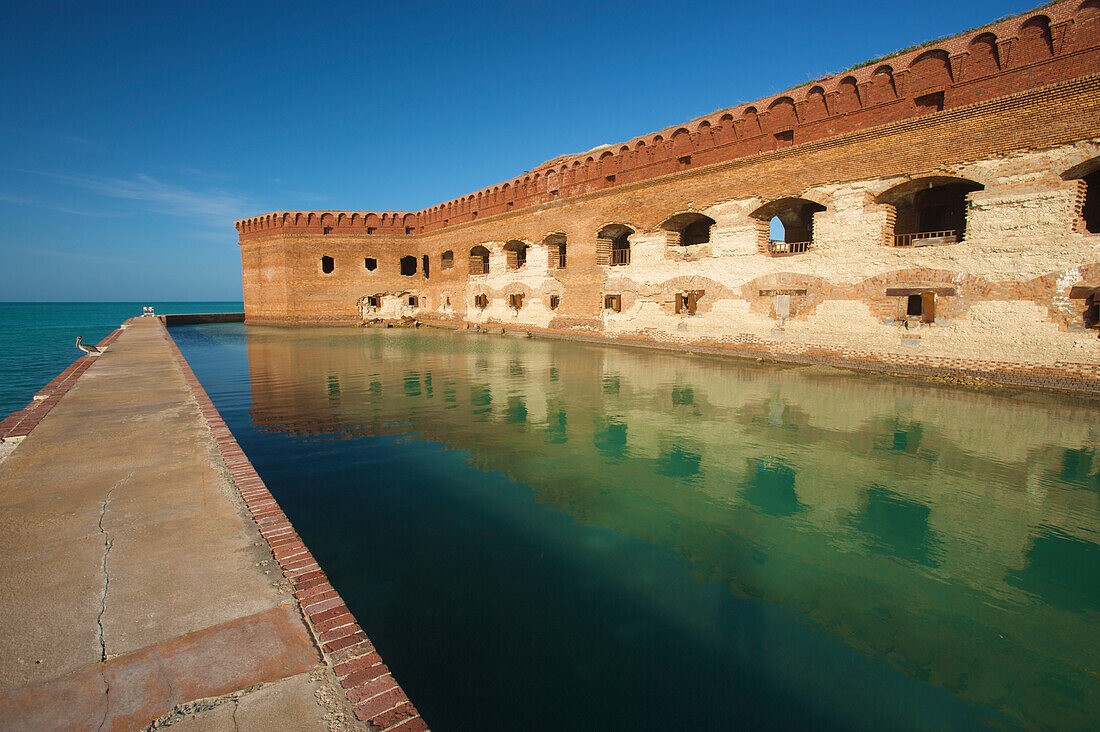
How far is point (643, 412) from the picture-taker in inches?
310

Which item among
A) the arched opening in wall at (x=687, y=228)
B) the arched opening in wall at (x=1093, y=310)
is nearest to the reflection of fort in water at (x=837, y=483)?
the arched opening in wall at (x=1093, y=310)

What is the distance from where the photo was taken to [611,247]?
1814cm

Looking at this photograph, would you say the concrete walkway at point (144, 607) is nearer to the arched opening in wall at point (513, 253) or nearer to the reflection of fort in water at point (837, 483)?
the reflection of fort in water at point (837, 483)

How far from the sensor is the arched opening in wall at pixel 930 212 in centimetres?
1154

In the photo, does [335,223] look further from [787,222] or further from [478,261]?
[787,222]

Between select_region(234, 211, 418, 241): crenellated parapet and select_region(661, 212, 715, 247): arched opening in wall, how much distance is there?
16447 millimetres

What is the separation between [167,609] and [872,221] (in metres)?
13.0

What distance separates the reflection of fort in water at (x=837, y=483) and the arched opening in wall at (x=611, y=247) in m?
7.98

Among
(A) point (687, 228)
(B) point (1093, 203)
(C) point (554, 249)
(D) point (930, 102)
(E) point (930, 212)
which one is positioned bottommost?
(B) point (1093, 203)

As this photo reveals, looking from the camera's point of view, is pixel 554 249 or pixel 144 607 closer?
pixel 144 607

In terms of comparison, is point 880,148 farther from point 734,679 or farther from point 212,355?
point 212,355

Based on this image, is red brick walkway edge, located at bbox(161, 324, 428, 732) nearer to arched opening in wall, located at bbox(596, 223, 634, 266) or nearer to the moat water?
the moat water

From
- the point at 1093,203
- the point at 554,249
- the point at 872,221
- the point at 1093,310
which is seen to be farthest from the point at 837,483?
the point at 554,249

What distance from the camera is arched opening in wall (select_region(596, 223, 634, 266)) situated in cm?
1764
